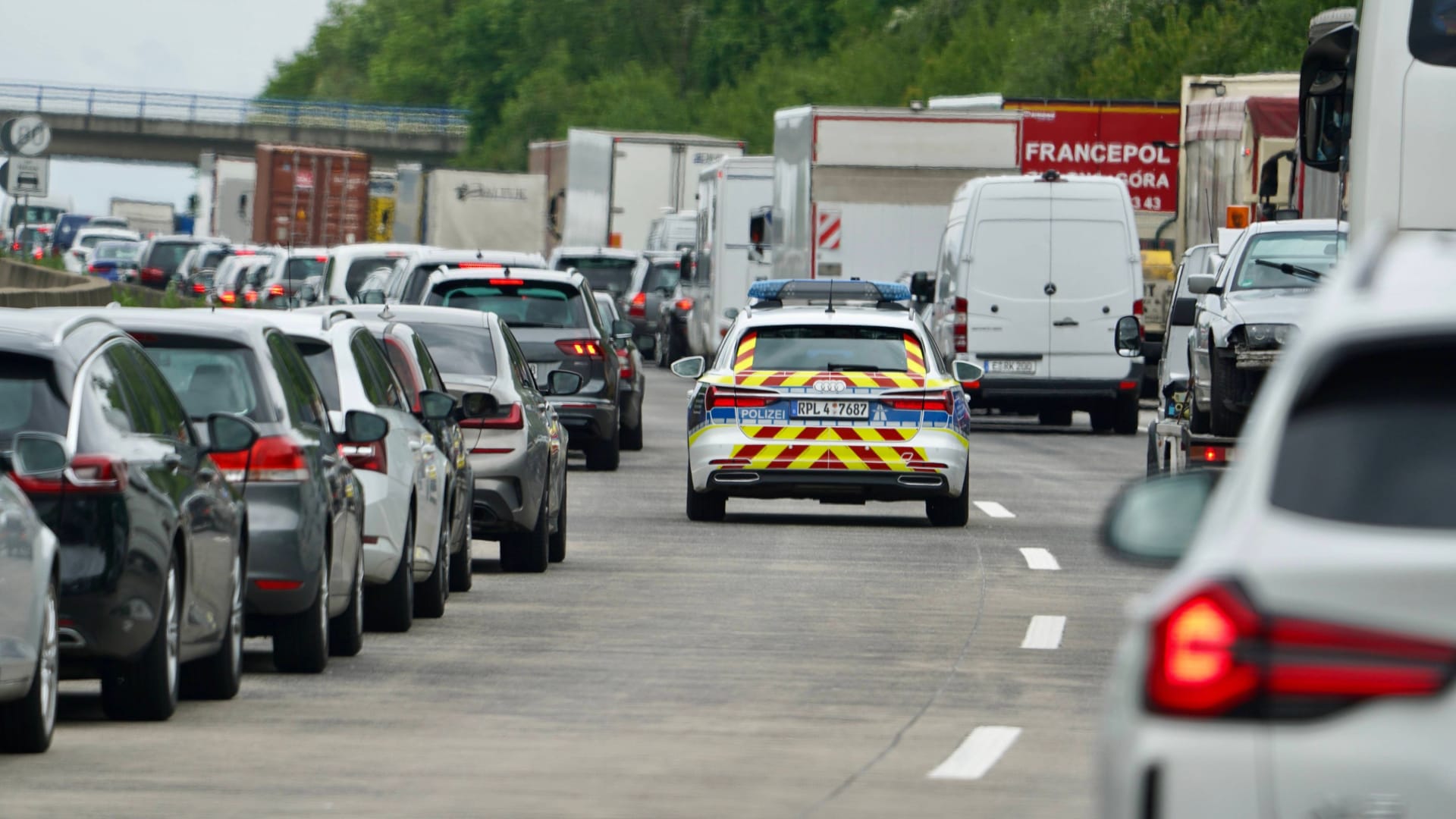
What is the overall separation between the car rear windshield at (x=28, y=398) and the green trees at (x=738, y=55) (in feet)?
179

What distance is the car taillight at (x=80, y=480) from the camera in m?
9.50

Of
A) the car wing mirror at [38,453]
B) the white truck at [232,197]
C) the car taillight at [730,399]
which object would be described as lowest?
the car wing mirror at [38,453]

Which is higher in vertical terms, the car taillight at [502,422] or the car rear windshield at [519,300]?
the car rear windshield at [519,300]

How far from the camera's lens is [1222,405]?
1800 centimetres

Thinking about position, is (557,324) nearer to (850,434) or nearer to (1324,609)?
(850,434)

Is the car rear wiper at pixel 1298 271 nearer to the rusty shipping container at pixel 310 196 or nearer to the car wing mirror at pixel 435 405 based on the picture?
the car wing mirror at pixel 435 405

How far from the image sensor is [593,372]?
25.3 meters

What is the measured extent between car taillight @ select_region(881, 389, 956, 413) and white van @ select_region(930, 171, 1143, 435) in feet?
39.1

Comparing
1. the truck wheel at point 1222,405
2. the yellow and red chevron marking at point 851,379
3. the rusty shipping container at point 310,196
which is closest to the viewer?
the truck wheel at point 1222,405

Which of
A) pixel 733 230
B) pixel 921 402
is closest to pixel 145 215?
pixel 733 230

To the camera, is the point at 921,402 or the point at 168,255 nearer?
the point at 921,402

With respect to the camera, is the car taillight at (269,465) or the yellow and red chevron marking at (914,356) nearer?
the car taillight at (269,465)

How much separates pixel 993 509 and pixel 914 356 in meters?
2.55

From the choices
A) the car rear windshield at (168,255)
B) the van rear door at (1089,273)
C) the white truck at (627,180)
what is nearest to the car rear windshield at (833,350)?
the van rear door at (1089,273)
